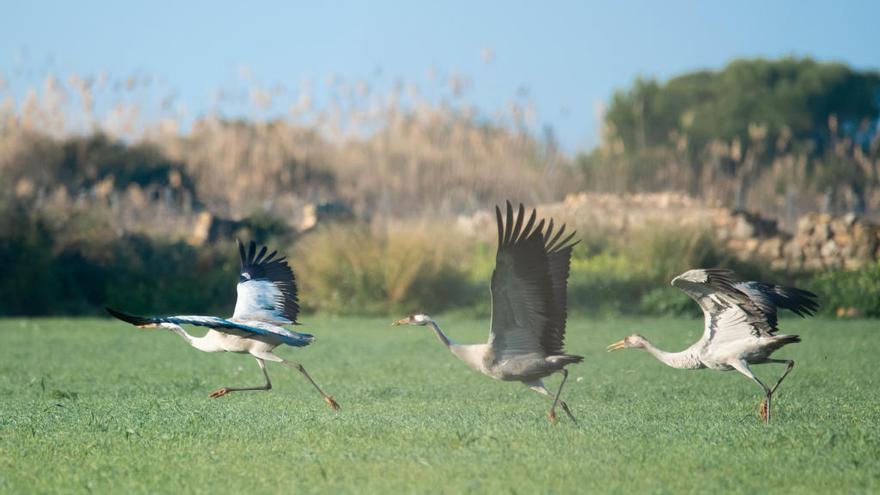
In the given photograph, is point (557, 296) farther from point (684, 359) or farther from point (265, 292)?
point (265, 292)

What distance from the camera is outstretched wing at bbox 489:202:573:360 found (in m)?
9.12

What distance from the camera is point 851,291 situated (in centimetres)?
2464

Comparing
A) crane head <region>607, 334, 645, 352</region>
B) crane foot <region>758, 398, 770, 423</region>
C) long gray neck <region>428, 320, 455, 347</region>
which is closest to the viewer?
long gray neck <region>428, 320, 455, 347</region>

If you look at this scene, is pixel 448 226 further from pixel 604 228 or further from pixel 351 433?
pixel 351 433

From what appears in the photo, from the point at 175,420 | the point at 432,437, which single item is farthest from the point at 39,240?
the point at 432,437

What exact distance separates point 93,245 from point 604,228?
11.6m

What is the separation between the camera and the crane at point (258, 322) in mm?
10492

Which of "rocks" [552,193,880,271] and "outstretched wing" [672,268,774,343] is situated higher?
Result: "outstretched wing" [672,268,774,343]

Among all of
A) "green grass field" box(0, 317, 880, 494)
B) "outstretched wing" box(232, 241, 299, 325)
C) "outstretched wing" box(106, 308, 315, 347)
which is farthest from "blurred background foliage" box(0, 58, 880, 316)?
"outstretched wing" box(106, 308, 315, 347)

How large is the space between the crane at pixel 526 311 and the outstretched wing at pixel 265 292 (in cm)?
196

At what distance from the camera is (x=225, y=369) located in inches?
636

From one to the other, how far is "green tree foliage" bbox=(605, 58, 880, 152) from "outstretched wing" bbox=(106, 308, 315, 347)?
47957mm

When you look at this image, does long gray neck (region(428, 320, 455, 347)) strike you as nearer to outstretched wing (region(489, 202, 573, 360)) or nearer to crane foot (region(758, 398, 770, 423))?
outstretched wing (region(489, 202, 573, 360))

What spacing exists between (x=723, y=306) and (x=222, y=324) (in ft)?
13.9
